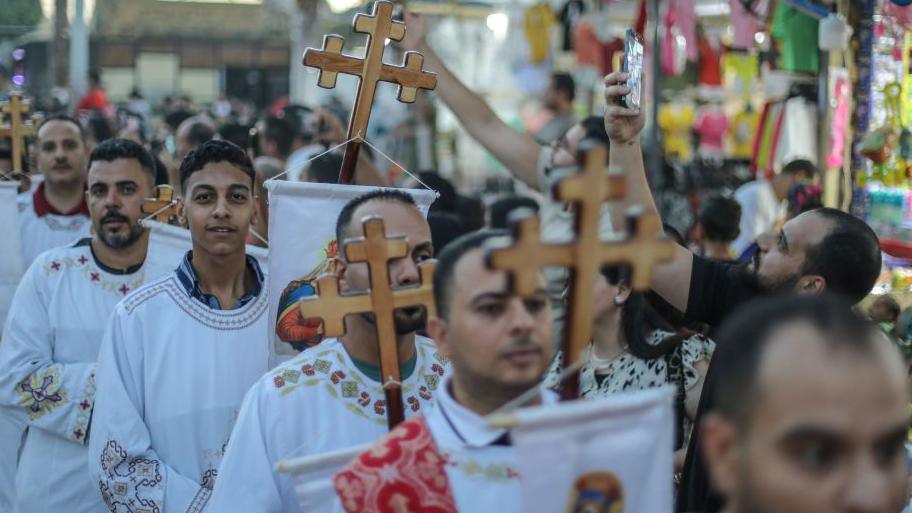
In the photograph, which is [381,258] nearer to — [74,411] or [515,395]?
[515,395]

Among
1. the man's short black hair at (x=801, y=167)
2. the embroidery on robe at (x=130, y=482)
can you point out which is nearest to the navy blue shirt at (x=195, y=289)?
the embroidery on robe at (x=130, y=482)

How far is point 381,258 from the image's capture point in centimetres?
331

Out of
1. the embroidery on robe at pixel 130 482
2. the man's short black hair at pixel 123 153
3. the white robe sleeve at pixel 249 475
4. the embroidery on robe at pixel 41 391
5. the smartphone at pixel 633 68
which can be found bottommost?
the embroidery on robe at pixel 130 482

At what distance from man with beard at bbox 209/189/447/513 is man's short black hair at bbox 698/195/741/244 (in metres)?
3.54

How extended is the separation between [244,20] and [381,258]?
32892 mm

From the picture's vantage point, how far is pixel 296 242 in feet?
14.3

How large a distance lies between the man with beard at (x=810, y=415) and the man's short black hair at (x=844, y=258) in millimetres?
1851

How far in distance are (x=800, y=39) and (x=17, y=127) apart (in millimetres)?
4837

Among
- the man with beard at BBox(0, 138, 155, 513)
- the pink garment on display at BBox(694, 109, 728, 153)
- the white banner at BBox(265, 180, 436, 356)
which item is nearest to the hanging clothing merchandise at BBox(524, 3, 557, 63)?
the pink garment on display at BBox(694, 109, 728, 153)

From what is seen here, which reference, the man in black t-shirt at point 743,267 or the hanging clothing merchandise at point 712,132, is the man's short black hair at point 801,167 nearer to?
the man in black t-shirt at point 743,267

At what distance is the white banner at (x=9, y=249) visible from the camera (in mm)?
6199

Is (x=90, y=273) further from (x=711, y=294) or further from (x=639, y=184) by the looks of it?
(x=711, y=294)

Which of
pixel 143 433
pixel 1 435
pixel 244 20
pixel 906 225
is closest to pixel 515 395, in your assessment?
pixel 143 433

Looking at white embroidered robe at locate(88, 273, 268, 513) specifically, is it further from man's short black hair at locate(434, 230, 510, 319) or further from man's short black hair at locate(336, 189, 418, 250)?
man's short black hair at locate(434, 230, 510, 319)
